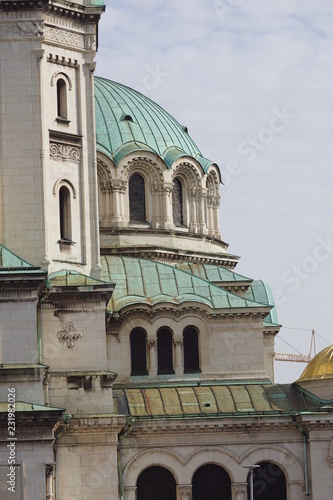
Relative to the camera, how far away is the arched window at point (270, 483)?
6312 cm

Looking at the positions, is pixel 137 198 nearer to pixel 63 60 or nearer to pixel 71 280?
pixel 63 60

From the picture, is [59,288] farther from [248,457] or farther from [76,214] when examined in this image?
[248,457]

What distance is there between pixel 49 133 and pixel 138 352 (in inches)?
400

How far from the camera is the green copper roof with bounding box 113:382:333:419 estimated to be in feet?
206

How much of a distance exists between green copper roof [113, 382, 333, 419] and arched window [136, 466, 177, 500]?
225 centimetres

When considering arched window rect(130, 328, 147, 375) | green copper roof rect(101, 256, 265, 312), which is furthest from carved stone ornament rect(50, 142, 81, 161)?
arched window rect(130, 328, 147, 375)

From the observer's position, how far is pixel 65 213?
63.4 metres

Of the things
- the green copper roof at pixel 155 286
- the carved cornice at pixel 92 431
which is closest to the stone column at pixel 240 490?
the carved cornice at pixel 92 431

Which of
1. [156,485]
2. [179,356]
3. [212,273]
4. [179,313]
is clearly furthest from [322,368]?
[212,273]

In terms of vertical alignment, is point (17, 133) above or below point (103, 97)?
below

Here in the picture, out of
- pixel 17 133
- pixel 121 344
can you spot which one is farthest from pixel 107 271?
pixel 17 133

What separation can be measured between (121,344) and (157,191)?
11.1m

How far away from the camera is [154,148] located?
75500 mm

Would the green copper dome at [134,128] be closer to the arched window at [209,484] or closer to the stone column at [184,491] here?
the arched window at [209,484]
